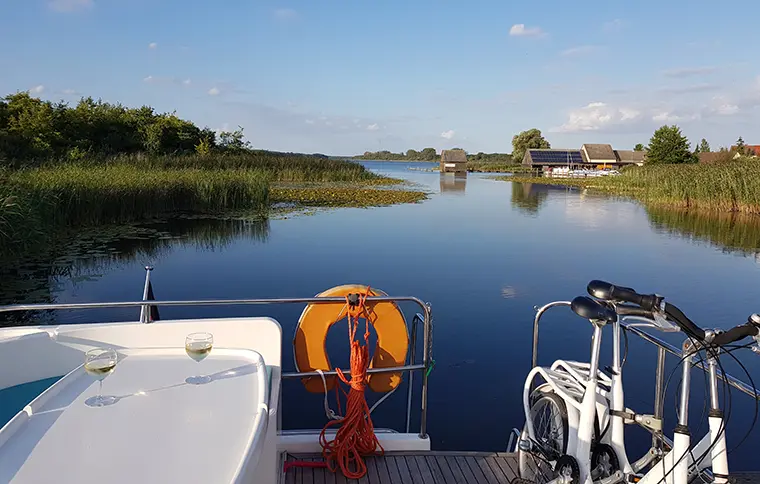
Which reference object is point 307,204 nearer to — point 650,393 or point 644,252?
point 644,252

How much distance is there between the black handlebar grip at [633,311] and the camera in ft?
5.99

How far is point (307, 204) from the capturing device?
1778 centimetres

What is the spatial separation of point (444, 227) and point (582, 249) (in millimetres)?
3659

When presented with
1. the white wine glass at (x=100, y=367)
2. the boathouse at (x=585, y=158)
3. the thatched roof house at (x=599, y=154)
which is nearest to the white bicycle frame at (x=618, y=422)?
the white wine glass at (x=100, y=367)

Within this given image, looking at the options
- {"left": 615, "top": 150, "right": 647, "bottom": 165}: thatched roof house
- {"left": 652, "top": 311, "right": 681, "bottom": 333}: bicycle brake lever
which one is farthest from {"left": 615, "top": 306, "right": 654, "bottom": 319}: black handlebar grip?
{"left": 615, "top": 150, "right": 647, "bottom": 165}: thatched roof house

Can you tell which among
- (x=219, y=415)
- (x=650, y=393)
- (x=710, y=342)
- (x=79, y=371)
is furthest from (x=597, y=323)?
(x=650, y=393)

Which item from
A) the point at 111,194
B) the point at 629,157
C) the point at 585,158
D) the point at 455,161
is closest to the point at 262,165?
the point at 111,194

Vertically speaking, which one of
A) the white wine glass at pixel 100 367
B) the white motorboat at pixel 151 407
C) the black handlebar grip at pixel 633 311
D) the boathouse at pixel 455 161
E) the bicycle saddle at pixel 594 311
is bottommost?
the white motorboat at pixel 151 407

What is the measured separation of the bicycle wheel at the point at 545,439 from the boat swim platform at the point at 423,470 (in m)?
0.13

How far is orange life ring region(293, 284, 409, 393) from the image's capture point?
8.91ft

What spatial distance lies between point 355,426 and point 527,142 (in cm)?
7311

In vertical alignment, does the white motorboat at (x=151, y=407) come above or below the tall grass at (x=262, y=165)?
below

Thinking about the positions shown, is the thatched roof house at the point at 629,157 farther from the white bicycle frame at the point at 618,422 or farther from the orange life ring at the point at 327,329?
the white bicycle frame at the point at 618,422

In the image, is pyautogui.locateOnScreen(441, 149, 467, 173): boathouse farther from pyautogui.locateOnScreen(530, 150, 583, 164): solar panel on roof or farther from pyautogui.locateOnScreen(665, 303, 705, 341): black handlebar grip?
pyautogui.locateOnScreen(665, 303, 705, 341): black handlebar grip
